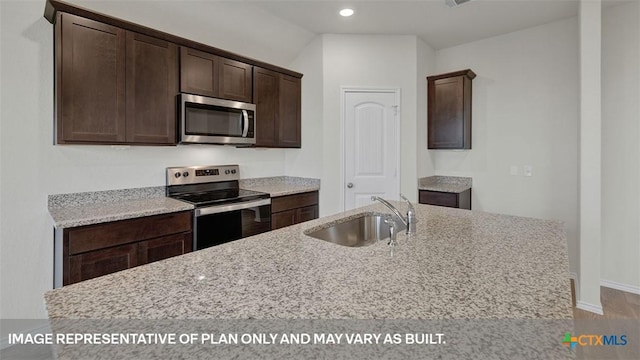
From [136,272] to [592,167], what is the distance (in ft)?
10.7

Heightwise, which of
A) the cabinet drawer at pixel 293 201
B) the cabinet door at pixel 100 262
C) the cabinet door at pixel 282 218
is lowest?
the cabinet door at pixel 100 262

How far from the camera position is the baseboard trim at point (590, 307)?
2598 mm

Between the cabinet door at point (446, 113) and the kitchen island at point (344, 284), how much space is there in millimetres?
2582

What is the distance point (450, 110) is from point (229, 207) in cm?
285

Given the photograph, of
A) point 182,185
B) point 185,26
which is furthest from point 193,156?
point 185,26

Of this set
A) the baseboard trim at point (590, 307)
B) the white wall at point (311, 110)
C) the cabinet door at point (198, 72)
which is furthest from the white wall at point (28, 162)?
the baseboard trim at point (590, 307)

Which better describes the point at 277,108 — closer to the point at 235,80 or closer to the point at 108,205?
the point at 235,80

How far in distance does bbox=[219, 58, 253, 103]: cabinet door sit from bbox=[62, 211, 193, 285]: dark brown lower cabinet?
1.28m

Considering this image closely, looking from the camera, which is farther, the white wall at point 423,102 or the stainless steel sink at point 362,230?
the white wall at point 423,102

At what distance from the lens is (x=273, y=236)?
4.93ft

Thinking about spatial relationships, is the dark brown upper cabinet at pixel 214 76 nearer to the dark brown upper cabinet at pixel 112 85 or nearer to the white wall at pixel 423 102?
the dark brown upper cabinet at pixel 112 85

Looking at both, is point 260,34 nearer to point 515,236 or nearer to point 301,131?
point 301,131

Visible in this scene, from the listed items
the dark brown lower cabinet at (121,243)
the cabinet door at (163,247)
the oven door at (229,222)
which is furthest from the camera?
the oven door at (229,222)

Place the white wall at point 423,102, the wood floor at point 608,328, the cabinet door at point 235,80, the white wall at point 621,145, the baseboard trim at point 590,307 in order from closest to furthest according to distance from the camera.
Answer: the wood floor at point 608,328 < the baseboard trim at point 590,307 < the white wall at point 621,145 < the cabinet door at point 235,80 < the white wall at point 423,102
